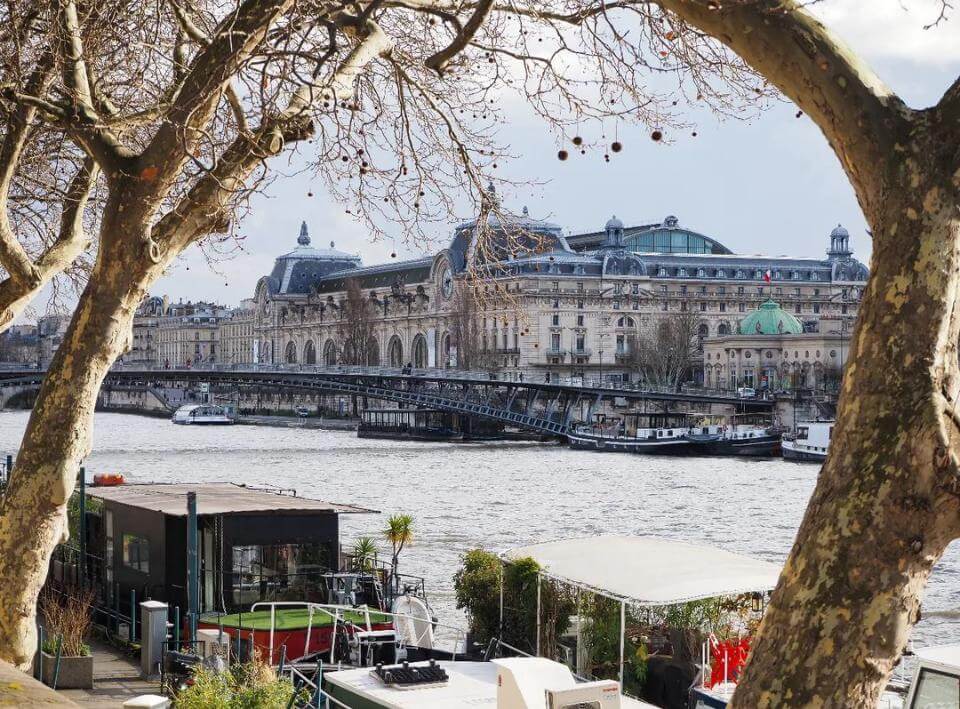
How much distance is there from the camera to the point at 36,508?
30.7 feet

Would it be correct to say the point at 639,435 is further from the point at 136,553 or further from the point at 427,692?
the point at 427,692

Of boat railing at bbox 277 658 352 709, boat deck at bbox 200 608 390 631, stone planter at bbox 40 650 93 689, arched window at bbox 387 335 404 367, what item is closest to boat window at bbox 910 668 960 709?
boat railing at bbox 277 658 352 709

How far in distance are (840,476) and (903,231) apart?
72 cm

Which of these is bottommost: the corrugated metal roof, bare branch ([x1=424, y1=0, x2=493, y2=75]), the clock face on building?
the corrugated metal roof

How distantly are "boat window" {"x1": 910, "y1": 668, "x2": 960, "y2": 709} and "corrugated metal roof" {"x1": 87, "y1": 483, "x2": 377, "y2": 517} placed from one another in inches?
304

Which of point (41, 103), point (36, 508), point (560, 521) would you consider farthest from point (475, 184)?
point (560, 521)

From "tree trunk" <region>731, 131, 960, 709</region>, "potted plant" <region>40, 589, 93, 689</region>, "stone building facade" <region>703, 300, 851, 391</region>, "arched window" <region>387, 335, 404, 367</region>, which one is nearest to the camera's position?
"tree trunk" <region>731, 131, 960, 709</region>

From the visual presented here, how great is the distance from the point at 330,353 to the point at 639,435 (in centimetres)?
7619

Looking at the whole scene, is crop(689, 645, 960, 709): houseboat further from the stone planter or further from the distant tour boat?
the distant tour boat

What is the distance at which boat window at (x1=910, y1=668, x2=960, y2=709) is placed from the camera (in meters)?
9.85

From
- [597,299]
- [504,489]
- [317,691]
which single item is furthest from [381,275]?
[317,691]

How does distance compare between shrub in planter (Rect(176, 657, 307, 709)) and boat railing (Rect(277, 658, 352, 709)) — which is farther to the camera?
boat railing (Rect(277, 658, 352, 709))

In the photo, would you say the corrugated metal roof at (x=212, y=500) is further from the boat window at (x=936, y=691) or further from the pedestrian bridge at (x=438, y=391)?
the pedestrian bridge at (x=438, y=391)

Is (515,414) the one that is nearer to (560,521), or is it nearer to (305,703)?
(560,521)
